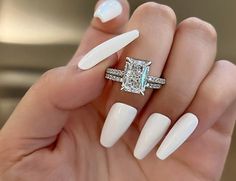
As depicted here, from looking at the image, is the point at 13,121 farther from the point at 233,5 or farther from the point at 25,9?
the point at 233,5

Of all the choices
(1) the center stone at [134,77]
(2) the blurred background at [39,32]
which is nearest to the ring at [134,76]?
(1) the center stone at [134,77]

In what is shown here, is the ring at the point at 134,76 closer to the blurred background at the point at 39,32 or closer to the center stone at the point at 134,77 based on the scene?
the center stone at the point at 134,77

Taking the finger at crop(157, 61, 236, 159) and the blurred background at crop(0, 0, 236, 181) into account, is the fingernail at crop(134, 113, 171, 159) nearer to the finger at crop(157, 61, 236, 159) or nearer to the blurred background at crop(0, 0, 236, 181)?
the finger at crop(157, 61, 236, 159)

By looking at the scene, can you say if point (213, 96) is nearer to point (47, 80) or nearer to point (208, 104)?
point (208, 104)

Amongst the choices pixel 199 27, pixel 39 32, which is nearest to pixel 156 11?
pixel 199 27

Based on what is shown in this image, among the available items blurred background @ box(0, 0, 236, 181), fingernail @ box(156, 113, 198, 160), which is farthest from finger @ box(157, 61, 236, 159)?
blurred background @ box(0, 0, 236, 181)

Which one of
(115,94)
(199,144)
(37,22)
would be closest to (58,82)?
(115,94)
